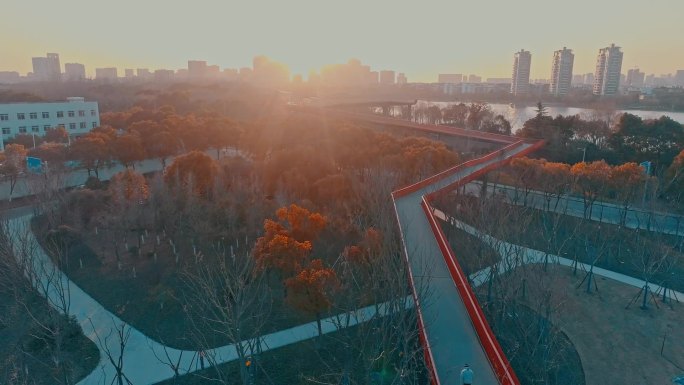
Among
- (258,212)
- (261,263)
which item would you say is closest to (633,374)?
(261,263)

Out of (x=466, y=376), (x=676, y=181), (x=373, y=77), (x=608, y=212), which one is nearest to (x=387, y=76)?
(x=373, y=77)

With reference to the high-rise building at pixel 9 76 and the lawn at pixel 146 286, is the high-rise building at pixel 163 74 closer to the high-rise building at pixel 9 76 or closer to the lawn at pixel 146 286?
the high-rise building at pixel 9 76

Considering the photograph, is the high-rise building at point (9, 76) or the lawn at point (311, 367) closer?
the lawn at point (311, 367)

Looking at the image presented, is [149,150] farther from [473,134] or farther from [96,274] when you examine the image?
[473,134]

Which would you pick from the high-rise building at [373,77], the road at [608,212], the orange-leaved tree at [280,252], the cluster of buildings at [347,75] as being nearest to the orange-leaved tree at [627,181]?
the road at [608,212]

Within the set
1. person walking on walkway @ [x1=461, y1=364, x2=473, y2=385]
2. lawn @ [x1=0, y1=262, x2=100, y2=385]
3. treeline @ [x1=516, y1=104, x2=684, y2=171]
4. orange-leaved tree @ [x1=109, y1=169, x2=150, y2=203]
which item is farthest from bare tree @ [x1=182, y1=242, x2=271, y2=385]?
treeline @ [x1=516, y1=104, x2=684, y2=171]

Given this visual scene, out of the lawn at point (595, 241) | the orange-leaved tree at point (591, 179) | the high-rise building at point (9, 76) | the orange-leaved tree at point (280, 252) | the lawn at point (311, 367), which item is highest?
the high-rise building at point (9, 76)

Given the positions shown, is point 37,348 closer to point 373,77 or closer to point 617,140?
point 617,140
